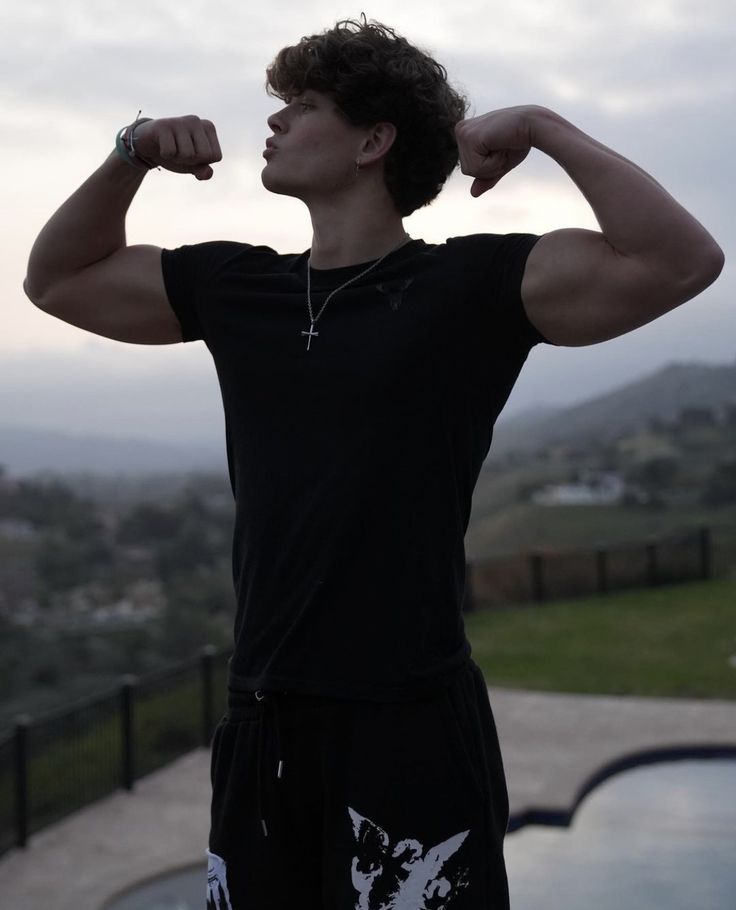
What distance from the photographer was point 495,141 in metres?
1.58

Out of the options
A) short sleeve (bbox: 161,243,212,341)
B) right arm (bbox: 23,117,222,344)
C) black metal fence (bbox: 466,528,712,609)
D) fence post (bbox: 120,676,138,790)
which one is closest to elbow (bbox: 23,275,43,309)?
right arm (bbox: 23,117,222,344)

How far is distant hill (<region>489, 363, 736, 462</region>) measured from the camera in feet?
86.1

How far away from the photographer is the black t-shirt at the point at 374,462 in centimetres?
162

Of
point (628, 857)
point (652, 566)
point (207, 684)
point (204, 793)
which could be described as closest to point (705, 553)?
point (652, 566)

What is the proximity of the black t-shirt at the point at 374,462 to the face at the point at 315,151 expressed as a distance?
16 centimetres

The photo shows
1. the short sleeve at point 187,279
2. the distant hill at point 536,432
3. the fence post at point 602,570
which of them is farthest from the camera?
the distant hill at point 536,432

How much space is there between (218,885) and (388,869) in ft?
0.87

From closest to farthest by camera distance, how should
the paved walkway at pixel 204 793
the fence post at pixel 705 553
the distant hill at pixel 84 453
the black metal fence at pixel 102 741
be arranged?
the paved walkway at pixel 204 793 → the black metal fence at pixel 102 741 → the fence post at pixel 705 553 → the distant hill at pixel 84 453

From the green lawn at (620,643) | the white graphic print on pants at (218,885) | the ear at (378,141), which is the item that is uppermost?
the ear at (378,141)

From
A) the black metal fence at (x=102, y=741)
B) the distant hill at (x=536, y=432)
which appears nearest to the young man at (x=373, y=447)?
the black metal fence at (x=102, y=741)

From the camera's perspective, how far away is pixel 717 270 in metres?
1.52

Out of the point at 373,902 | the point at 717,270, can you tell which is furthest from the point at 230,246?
the point at 373,902

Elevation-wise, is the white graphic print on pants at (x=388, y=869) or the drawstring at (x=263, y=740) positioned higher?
the drawstring at (x=263, y=740)

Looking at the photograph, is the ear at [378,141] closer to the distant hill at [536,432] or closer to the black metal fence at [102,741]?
the black metal fence at [102,741]
